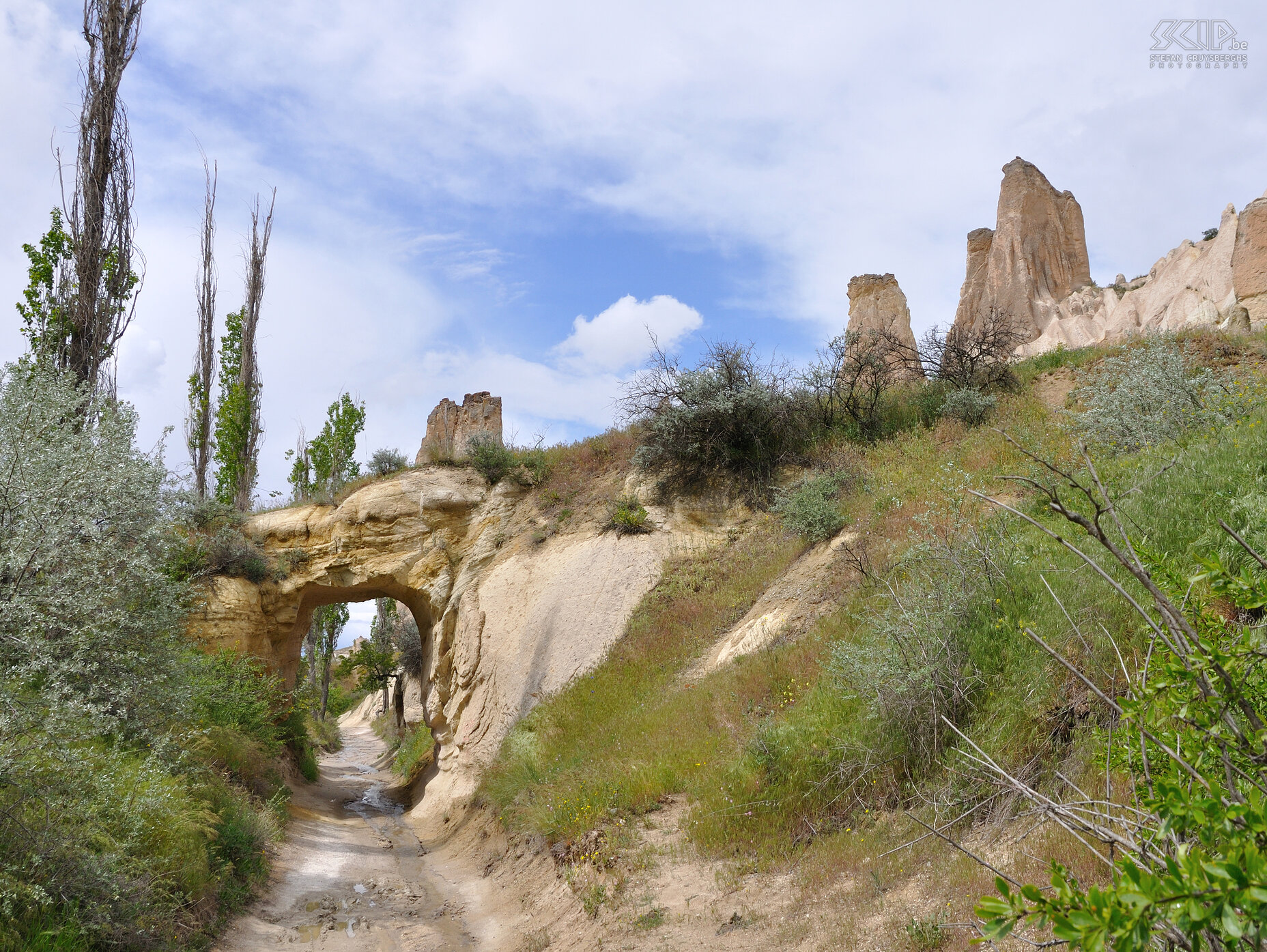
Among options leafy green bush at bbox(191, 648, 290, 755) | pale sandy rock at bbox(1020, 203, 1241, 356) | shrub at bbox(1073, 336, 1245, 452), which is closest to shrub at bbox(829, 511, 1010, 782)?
shrub at bbox(1073, 336, 1245, 452)

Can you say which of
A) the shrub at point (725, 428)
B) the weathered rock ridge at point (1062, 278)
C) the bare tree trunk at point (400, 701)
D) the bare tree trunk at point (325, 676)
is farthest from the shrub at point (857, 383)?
the bare tree trunk at point (325, 676)

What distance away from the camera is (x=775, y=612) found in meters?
11.1

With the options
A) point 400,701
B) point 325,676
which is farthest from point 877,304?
point 325,676

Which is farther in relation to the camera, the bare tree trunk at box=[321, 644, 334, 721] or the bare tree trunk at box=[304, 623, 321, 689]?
the bare tree trunk at box=[321, 644, 334, 721]

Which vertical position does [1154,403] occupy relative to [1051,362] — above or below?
below

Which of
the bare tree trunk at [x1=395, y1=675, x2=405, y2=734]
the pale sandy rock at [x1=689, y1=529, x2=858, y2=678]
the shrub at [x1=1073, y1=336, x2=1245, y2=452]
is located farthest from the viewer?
the bare tree trunk at [x1=395, y1=675, x2=405, y2=734]

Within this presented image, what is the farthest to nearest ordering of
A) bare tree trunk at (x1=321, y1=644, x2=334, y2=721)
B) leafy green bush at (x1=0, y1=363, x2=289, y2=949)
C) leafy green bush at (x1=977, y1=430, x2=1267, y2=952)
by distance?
bare tree trunk at (x1=321, y1=644, x2=334, y2=721) < leafy green bush at (x1=0, y1=363, x2=289, y2=949) < leafy green bush at (x1=977, y1=430, x2=1267, y2=952)

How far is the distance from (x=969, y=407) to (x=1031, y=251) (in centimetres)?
3391

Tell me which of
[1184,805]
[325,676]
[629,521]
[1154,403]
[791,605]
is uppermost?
[1154,403]

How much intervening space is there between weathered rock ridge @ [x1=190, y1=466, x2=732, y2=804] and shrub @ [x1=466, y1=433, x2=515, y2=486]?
27 centimetres

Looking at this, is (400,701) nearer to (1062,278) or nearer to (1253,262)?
(1253,262)

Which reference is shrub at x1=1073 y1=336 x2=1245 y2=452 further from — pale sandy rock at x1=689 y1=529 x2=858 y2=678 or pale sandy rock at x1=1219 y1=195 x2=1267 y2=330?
pale sandy rock at x1=1219 y1=195 x2=1267 y2=330

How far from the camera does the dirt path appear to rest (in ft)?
27.7

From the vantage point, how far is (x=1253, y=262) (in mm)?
24438
